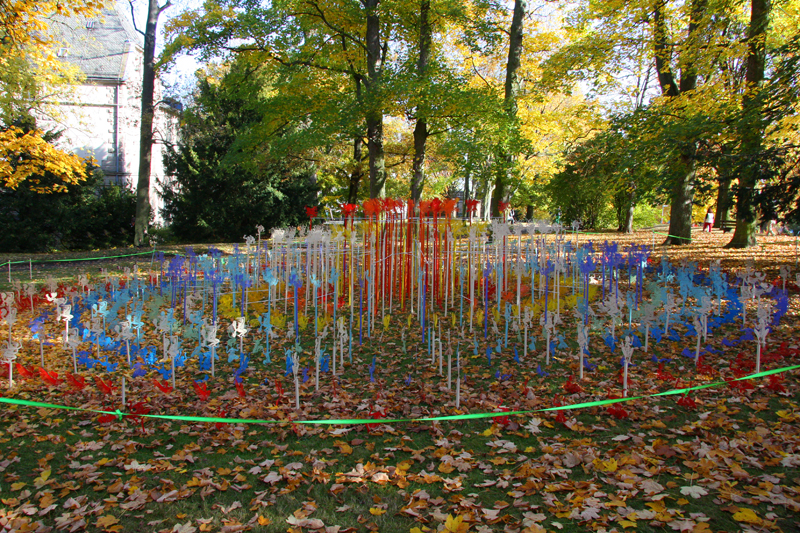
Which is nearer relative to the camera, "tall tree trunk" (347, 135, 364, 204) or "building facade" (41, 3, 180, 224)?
"tall tree trunk" (347, 135, 364, 204)

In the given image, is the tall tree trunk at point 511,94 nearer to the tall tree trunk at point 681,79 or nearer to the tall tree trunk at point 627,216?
the tall tree trunk at point 681,79

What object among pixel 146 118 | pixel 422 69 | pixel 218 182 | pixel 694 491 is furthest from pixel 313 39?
pixel 694 491

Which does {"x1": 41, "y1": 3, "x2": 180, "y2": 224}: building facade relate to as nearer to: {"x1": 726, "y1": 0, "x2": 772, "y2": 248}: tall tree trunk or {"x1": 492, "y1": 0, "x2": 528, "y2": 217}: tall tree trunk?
{"x1": 492, "y1": 0, "x2": 528, "y2": 217}: tall tree trunk

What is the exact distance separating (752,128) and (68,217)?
20555 mm

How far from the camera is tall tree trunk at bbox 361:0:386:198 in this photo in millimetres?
14359

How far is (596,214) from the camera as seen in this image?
26578mm

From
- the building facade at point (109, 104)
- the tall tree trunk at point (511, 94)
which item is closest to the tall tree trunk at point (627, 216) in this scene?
Result: the tall tree trunk at point (511, 94)

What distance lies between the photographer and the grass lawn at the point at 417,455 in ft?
9.04

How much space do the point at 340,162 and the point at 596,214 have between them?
1394cm

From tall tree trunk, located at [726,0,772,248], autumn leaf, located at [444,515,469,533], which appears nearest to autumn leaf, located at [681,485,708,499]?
autumn leaf, located at [444,515,469,533]

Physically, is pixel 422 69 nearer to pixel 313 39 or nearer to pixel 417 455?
pixel 313 39

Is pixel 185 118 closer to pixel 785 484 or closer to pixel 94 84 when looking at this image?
pixel 94 84

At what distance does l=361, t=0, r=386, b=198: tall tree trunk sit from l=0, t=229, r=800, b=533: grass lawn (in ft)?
35.3

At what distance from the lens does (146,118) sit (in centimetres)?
1716
